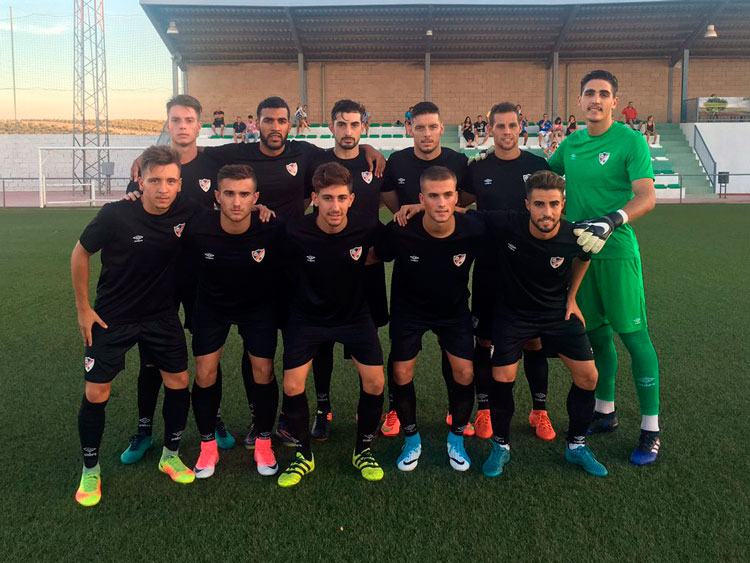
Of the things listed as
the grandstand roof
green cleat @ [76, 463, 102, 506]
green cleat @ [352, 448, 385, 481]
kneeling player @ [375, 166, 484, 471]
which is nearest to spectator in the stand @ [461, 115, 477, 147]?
the grandstand roof

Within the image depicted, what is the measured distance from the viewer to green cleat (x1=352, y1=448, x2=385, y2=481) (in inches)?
126

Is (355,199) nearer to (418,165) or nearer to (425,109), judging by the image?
(418,165)

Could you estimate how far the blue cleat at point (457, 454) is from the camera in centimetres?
329

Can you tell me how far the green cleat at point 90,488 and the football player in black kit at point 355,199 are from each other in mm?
1255

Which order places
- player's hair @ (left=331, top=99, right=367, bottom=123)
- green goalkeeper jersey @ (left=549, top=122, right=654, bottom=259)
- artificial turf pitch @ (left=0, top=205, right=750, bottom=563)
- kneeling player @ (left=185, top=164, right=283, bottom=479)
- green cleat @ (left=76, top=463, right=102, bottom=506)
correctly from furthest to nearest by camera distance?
player's hair @ (left=331, top=99, right=367, bottom=123) → green goalkeeper jersey @ (left=549, top=122, right=654, bottom=259) → kneeling player @ (left=185, top=164, right=283, bottom=479) → green cleat @ (left=76, top=463, right=102, bottom=506) → artificial turf pitch @ (left=0, top=205, right=750, bottom=563)

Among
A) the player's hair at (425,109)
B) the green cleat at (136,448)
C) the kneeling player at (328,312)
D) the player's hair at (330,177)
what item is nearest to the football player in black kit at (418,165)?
the player's hair at (425,109)

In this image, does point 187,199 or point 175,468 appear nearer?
point 175,468

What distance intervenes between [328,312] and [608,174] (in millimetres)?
1797

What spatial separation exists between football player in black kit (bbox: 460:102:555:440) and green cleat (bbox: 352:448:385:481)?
83 cm

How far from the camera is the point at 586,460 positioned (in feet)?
10.7

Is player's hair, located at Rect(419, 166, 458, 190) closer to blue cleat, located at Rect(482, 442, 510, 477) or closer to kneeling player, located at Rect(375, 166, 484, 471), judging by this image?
kneeling player, located at Rect(375, 166, 484, 471)

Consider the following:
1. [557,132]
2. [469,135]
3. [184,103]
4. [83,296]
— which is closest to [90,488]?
[83,296]

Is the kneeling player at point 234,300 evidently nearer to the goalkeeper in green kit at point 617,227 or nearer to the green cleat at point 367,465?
the green cleat at point 367,465

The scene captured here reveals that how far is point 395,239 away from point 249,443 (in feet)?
4.96
